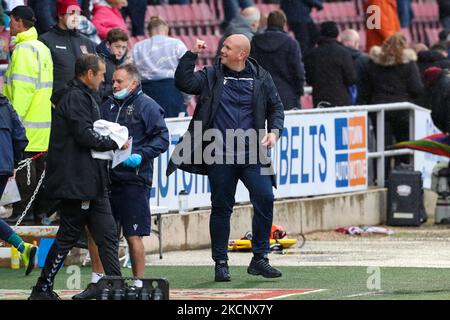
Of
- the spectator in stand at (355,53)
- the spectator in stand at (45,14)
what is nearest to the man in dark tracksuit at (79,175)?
the spectator in stand at (45,14)

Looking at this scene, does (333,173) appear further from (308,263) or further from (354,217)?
(308,263)

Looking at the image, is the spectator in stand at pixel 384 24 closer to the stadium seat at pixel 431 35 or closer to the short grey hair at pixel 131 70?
the stadium seat at pixel 431 35

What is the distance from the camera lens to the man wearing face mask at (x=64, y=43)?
641 inches

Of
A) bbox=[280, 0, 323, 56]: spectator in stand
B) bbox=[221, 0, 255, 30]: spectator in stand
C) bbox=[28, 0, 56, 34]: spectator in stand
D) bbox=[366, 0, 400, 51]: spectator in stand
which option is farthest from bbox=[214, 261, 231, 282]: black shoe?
bbox=[366, 0, 400, 51]: spectator in stand

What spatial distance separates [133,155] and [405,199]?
7.93 metres

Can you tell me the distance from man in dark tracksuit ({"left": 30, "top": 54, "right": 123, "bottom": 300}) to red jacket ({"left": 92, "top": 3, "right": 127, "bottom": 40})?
6.08 meters

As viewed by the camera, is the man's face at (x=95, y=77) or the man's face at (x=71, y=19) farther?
the man's face at (x=71, y=19)

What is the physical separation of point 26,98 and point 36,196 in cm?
95

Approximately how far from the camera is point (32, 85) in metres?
15.7

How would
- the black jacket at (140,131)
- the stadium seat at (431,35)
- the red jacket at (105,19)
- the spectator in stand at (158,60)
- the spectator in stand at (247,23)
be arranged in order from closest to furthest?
1. the black jacket at (140,131)
2. the spectator in stand at (158,60)
3. the red jacket at (105,19)
4. the spectator in stand at (247,23)
5. the stadium seat at (431,35)

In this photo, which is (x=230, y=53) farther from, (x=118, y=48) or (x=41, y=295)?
(x=41, y=295)

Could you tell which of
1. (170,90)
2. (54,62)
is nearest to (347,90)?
(170,90)

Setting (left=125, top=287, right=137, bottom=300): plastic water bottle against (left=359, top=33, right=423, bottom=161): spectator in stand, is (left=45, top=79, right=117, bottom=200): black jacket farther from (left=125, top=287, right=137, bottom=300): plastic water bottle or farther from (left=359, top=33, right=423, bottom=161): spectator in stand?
(left=359, top=33, right=423, bottom=161): spectator in stand

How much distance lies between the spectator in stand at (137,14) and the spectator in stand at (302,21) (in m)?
2.50
